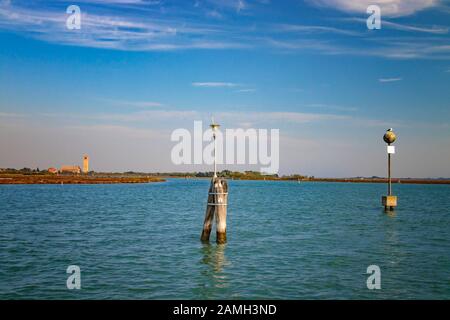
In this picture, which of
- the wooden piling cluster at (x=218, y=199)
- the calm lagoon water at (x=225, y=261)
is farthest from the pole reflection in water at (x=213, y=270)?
the wooden piling cluster at (x=218, y=199)

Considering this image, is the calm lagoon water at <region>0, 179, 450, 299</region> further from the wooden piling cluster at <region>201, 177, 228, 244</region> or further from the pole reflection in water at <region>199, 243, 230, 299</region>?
the wooden piling cluster at <region>201, 177, 228, 244</region>

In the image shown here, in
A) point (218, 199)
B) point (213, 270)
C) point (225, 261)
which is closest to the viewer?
point (213, 270)

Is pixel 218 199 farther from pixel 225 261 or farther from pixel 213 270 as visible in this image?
pixel 213 270

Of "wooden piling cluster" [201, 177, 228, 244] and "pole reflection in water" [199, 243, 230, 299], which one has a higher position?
"wooden piling cluster" [201, 177, 228, 244]

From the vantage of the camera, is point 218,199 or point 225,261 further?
point 218,199

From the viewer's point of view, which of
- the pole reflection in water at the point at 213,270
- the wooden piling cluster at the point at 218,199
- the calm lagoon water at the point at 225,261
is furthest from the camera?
the wooden piling cluster at the point at 218,199

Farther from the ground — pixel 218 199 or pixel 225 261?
pixel 218 199

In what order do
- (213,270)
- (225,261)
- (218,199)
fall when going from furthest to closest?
(218,199) < (225,261) < (213,270)

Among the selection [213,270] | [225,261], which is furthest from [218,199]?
[213,270]

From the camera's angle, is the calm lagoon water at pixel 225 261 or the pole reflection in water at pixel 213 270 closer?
the calm lagoon water at pixel 225 261

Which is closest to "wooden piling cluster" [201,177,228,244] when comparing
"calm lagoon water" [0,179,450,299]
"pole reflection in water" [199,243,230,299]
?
"pole reflection in water" [199,243,230,299]

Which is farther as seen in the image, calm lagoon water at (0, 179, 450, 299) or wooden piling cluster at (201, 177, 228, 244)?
wooden piling cluster at (201, 177, 228, 244)

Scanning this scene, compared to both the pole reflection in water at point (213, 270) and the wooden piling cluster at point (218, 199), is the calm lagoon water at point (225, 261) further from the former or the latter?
the wooden piling cluster at point (218, 199)
